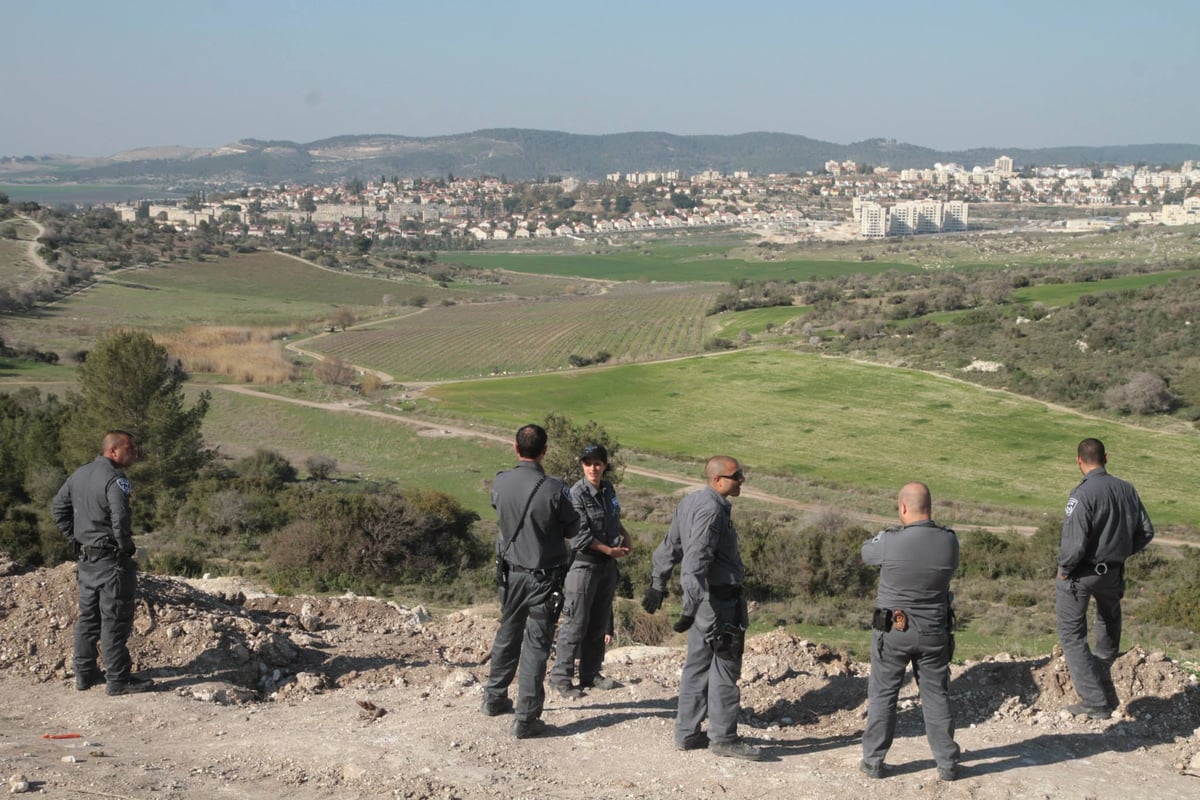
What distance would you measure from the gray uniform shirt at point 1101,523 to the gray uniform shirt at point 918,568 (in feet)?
5.05

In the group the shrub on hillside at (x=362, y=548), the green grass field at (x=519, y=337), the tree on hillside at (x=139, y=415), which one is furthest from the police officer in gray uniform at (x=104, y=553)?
the green grass field at (x=519, y=337)

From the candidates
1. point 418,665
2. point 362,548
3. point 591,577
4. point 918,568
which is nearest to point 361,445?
point 362,548

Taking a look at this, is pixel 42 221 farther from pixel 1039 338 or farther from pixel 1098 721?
pixel 1098 721

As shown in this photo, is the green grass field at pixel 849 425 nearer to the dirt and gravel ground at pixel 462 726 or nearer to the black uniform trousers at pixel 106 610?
the dirt and gravel ground at pixel 462 726

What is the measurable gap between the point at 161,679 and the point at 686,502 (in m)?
4.83

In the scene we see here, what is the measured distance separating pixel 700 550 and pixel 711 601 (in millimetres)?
384

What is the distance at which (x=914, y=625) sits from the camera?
685cm

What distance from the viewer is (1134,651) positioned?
858cm

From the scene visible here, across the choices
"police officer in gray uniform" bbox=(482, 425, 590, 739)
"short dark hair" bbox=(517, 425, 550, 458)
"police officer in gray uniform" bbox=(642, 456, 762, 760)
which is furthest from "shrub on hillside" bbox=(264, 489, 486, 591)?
"police officer in gray uniform" bbox=(642, 456, 762, 760)

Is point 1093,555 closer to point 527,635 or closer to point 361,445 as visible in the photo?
point 527,635

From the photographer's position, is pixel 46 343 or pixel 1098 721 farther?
pixel 46 343

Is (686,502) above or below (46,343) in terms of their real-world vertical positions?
above

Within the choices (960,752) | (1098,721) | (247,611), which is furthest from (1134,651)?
(247,611)

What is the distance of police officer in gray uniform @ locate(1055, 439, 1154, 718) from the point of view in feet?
25.7
